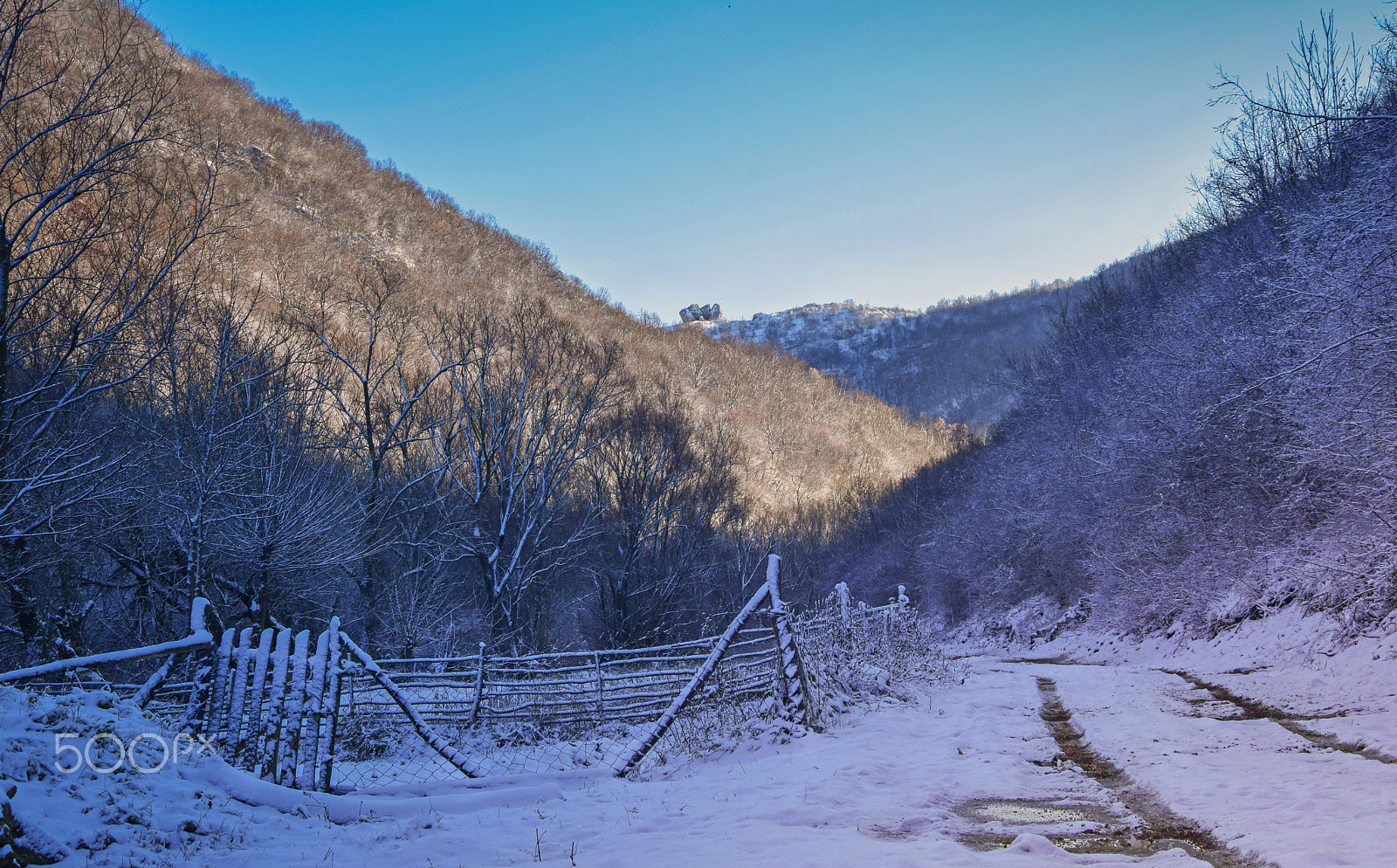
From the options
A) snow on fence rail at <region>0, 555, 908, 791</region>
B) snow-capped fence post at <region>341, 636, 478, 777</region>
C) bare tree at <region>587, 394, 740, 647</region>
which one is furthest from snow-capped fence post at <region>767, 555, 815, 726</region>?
bare tree at <region>587, 394, 740, 647</region>

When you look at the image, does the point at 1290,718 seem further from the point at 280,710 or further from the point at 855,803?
the point at 280,710

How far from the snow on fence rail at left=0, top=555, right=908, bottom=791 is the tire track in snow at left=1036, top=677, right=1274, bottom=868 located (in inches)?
118

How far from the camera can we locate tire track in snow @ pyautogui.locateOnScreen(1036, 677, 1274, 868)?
382 cm

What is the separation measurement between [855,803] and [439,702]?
7.29 m

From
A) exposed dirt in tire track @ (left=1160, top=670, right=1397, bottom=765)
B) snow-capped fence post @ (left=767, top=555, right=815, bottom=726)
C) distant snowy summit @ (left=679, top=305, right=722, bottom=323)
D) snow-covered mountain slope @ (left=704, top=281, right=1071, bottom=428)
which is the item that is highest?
distant snowy summit @ (left=679, top=305, right=722, bottom=323)

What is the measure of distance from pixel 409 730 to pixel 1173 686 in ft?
42.9

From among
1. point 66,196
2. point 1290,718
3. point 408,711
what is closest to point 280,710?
point 408,711

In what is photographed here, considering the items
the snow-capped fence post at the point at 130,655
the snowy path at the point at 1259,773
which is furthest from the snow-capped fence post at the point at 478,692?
the snowy path at the point at 1259,773

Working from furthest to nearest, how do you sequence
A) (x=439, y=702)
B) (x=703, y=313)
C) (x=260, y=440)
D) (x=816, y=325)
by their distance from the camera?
(x=816, y=325) < (x=703, y=313) < (x=260, y=440) < (x=439, y=702)

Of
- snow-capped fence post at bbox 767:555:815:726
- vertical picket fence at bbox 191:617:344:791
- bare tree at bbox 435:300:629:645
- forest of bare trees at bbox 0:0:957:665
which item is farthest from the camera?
bare tree at bbox 435:300:629:645

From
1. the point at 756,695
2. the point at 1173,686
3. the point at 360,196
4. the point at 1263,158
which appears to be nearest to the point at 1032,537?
the point at 1263,158

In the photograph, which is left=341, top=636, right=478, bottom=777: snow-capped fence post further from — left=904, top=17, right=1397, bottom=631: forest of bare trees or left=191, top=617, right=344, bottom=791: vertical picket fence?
left=904, top=17, right=1397, bottom=631: forest of bare trees

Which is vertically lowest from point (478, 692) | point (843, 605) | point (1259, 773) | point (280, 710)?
point (478, 692)

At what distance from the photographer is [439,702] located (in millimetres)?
10445
